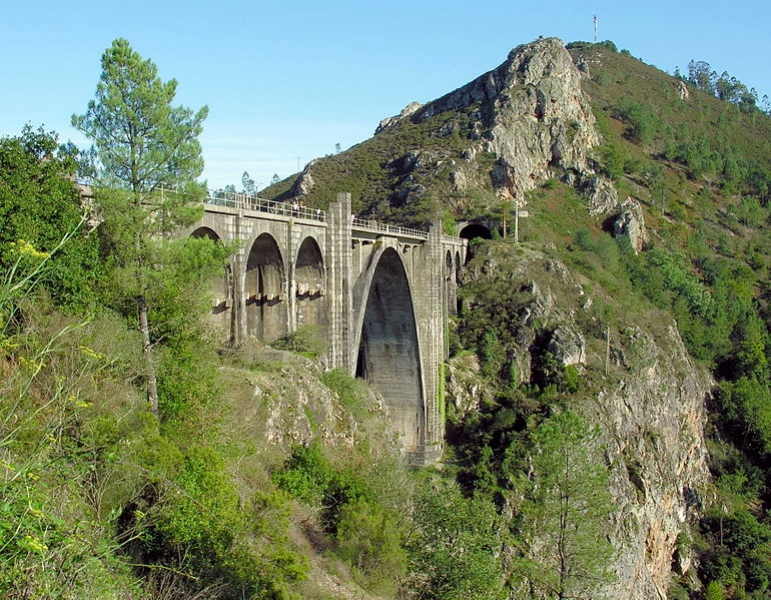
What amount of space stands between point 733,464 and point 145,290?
197 feet

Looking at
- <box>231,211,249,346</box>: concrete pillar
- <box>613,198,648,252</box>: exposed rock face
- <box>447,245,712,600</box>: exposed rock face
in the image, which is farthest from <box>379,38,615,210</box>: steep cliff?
<box>231,211,249,346</box>: concrete pillar

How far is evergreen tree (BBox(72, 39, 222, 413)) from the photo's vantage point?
16.3 metres

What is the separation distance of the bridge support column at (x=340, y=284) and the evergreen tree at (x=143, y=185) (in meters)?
14.5

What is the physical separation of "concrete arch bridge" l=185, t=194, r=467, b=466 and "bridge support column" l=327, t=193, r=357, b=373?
4cm

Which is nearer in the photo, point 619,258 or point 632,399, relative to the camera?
point 632,399

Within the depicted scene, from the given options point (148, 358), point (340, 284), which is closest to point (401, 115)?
point (340, 284)

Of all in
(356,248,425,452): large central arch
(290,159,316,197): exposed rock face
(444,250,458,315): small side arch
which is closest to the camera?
(356,248,425,452): large central arch

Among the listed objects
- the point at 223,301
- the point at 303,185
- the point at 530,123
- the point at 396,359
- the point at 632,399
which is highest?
the point at 530,123

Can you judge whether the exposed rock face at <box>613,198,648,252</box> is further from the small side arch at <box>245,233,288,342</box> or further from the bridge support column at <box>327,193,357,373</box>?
the small side arch at <box>245,233,288,342</box>

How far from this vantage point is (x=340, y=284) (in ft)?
106

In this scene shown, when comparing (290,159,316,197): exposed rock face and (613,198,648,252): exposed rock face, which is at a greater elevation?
(290,159,316,197): exposed rock face

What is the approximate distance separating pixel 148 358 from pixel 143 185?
4.07 meters

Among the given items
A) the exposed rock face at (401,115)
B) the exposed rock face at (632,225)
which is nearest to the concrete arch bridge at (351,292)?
the exposed rock face at (632,225)

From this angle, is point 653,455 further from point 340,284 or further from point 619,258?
point 340,284
